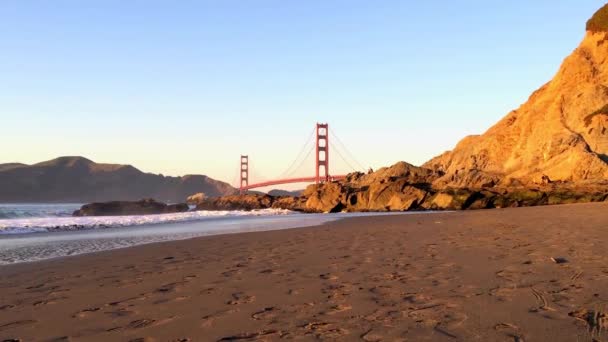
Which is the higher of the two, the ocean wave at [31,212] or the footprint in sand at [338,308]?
the footprint in sand at [338,308]

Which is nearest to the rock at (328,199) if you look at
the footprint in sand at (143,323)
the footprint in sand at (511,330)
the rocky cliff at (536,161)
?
the rocky cliff at (536,161)

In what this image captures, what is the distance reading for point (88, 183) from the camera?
134375 mm

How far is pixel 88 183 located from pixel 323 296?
147m

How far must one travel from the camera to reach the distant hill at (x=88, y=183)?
11900 cm

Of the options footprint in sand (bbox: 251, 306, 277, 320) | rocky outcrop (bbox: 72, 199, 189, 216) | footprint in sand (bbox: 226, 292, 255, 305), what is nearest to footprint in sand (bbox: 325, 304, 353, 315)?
footprint in sand (bbox: 251, 306, 277, 320)

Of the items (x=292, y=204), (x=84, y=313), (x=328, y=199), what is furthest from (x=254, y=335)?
(x=292, y=204)

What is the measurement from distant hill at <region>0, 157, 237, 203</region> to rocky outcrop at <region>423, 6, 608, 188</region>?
3577 inches

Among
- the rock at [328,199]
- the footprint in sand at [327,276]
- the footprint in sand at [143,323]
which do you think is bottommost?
the footprint in sand at [143,323]

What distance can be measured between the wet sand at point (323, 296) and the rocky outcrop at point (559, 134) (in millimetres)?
22783

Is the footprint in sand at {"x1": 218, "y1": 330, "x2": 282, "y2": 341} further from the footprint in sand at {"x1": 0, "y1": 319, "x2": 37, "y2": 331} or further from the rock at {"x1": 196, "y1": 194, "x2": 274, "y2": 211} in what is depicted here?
the rock at {"x1": 196, "y1": 194, "x2": 274, "y2": 211}

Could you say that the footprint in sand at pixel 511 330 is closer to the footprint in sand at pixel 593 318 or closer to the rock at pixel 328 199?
the footprint in sand at pixel 593 318

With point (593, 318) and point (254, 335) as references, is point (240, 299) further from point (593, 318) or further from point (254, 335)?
point (593, 318)

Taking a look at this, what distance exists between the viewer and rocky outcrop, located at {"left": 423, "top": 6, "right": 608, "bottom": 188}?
84.3 ft

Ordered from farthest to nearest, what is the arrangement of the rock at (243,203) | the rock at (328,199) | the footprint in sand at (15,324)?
the rock at (243,203), the rock at (328,199), the footprint in sand at (15,324)
